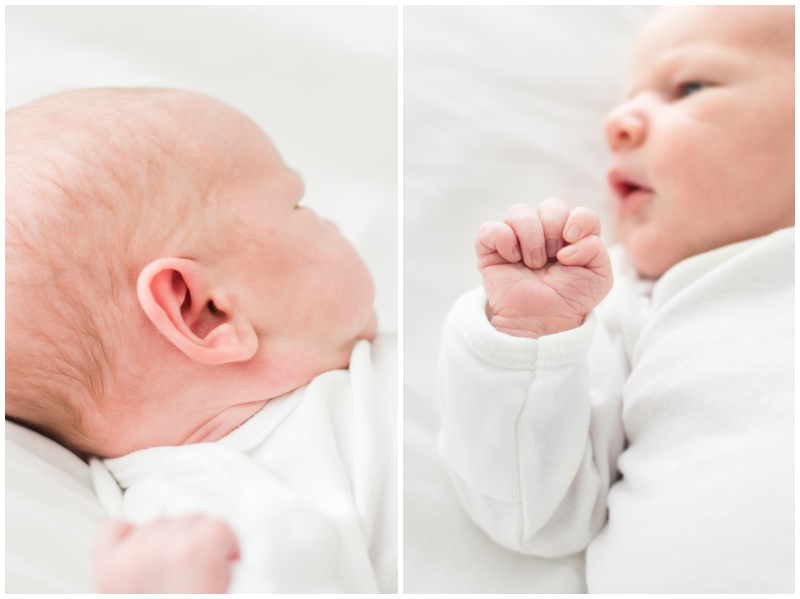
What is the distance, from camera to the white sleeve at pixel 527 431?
665 mm

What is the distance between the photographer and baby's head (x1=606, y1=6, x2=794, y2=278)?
2.82 ft

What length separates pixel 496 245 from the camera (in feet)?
2.21

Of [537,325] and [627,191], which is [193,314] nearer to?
[537,325]

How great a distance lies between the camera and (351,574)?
0.62 m

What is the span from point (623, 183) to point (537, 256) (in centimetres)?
42

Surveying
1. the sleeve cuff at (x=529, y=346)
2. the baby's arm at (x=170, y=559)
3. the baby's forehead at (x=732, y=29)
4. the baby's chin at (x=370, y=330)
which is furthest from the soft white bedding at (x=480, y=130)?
the baby's arm at (x=170, y=559)

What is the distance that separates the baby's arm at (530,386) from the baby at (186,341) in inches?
4.7

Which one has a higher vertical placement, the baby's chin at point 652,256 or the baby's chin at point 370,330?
the baby's chin at point 652,256

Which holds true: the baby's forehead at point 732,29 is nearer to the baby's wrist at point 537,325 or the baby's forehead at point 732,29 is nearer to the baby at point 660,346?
the baby at point 660,346

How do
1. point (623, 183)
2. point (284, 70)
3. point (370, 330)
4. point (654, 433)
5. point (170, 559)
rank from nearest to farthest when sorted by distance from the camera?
point (170, 559), point (654, 433), point (370, 330), point (623, 183), point (284, 70)

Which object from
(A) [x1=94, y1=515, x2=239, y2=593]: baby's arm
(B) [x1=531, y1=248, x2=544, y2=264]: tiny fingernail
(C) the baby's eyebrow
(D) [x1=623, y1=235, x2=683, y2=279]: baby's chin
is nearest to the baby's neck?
(A) [x1=94, y1=515, x2=239, y2=593]: baby's arm

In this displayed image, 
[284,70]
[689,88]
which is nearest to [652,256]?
[689,88]

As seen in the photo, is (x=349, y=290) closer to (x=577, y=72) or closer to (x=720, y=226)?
(x=720, y=226)

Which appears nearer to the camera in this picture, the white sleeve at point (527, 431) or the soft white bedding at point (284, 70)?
the white sleeve at point (527, 431)
